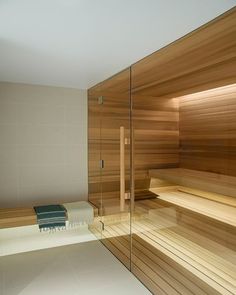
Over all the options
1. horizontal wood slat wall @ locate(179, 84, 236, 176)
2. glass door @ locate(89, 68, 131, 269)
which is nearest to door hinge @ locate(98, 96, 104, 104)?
glass door @ locate(89, 68, 131, 269)

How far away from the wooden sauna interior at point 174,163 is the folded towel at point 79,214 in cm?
18

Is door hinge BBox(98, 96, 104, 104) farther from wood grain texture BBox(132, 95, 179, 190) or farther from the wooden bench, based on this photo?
the wooden bench

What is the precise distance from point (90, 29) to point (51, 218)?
2061mm

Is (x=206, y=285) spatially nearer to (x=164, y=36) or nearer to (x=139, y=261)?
(x=139, y=261)

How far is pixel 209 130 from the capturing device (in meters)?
1.95

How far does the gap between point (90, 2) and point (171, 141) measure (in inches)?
61.6

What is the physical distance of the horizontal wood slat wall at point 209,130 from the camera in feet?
5.57

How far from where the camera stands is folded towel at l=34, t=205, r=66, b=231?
2812 mm

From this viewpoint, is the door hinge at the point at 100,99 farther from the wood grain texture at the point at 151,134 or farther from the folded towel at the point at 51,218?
the folded towel at the point at 51,218

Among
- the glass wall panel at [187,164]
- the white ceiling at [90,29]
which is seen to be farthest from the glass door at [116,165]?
the white ceiling at [90,29]

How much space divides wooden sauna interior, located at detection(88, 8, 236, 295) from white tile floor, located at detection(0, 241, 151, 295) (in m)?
0.16

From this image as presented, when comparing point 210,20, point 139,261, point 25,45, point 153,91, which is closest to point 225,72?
point 210,20

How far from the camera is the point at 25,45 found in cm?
189

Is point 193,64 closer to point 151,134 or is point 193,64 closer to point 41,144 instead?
point 151,134
